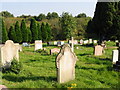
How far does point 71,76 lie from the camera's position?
25.9 ft

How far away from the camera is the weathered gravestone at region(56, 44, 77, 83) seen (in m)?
7.41

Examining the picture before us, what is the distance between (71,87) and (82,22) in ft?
147

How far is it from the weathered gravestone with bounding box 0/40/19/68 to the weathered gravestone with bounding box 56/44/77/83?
3.47 meters

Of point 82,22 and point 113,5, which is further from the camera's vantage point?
point 82,22

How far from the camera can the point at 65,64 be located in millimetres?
7621

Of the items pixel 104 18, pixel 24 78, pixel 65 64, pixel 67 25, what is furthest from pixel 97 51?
pixel 67 25

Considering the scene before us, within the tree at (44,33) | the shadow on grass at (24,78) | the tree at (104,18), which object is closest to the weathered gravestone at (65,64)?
the shadow on grass at (24,78)

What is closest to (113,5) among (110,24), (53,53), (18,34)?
(110,24)

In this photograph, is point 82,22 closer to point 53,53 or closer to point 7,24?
Result: point 7,24

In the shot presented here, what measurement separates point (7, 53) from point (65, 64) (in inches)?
158

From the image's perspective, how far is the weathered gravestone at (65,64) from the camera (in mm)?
7410

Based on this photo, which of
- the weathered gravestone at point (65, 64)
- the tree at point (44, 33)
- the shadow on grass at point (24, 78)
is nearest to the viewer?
the weathered gravestone at point (65, 64)

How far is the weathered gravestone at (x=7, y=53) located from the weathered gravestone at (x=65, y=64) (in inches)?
137

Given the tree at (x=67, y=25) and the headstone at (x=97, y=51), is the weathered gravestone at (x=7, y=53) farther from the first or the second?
the tree at (x=67, y=25)
